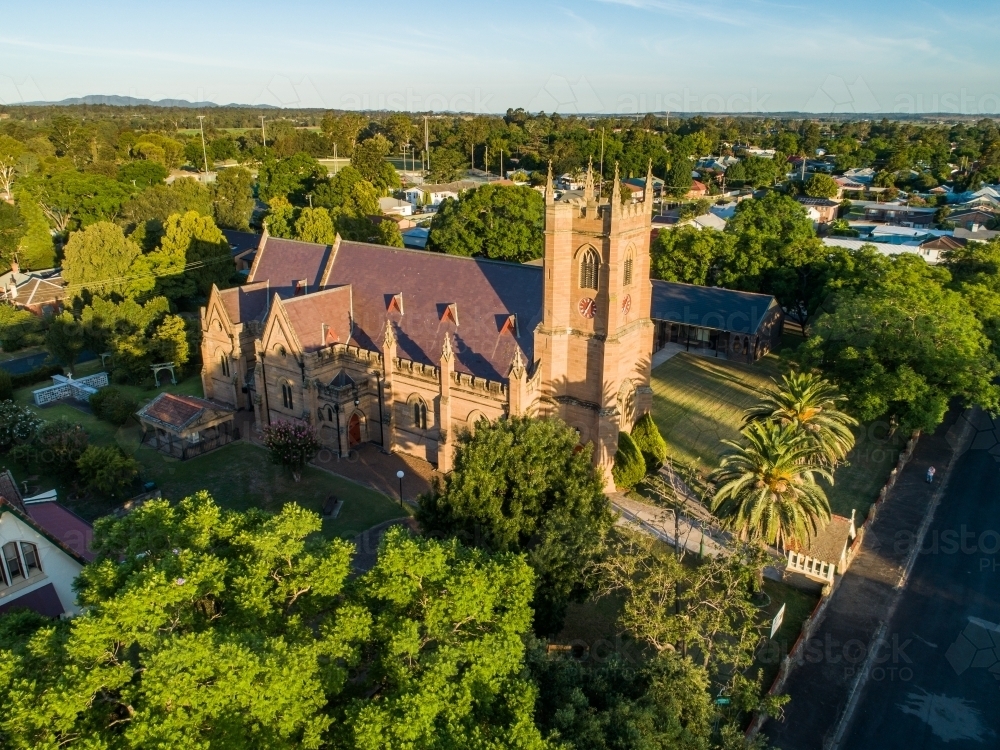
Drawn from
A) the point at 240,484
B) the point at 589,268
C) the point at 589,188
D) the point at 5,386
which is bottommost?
the point at 240,484

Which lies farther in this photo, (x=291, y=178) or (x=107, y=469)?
(x=291, y=178)

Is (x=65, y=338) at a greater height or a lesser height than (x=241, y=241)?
lesser

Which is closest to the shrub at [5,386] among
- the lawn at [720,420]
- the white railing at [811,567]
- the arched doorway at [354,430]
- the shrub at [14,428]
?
the shrub at [14,428]

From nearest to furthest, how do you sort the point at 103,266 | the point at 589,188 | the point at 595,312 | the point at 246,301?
the point at 589,188, the point at 595,312, the point at 246,301, the point at 103,266

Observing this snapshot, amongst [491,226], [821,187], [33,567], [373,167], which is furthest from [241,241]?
[821,187]

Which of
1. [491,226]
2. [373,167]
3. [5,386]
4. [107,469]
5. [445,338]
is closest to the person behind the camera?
[107,469]

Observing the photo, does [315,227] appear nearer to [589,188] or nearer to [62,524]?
[589,188]

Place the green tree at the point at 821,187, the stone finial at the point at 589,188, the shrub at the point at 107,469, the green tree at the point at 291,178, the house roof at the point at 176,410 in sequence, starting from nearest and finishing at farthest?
the stone finial at the point at 589,188 < the shrub at the point at 107,469 < the house roof at the point at 176,410 < the green tree at the point at 291,178 < the green tree at the point at 821,187

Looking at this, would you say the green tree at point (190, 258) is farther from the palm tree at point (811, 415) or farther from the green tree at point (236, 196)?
the palm tree at point (811, 415)
